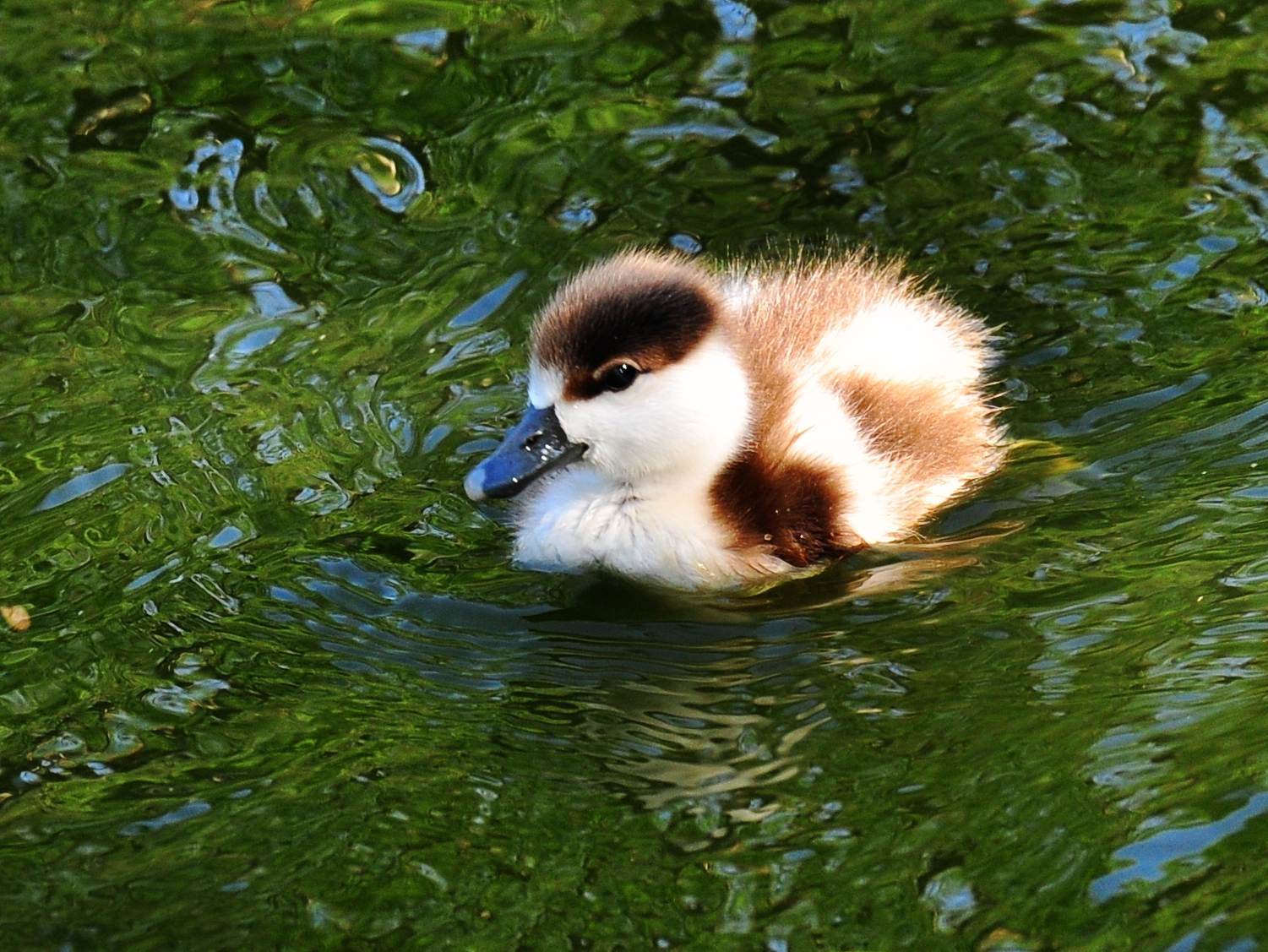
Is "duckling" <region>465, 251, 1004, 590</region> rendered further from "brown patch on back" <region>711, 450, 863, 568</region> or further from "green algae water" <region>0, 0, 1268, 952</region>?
"green algae water" <region>0, 0, 1268, 952</region>

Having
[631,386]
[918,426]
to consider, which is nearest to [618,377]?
[631,386]

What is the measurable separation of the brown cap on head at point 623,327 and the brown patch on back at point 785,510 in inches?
12.8

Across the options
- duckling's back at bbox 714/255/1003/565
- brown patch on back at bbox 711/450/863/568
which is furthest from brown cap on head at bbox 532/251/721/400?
brown patch on back at bbox 711/450/863/568

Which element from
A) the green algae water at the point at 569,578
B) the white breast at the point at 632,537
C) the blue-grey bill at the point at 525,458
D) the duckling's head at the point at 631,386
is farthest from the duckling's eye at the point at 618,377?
the green algae water at the point at 569,578

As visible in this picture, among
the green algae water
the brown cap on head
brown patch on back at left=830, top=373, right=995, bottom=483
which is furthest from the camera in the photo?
brown patch on back at left=830, top=373, right=995, bottom=483

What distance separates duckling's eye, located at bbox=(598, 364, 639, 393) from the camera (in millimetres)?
4324

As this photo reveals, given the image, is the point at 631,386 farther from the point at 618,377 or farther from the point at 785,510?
the point at 785,510

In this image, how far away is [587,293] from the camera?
14.3 feet

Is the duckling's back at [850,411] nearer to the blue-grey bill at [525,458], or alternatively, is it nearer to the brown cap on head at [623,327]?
the brown cap on head at [623,327]

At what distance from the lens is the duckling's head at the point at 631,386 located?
14.1 ft

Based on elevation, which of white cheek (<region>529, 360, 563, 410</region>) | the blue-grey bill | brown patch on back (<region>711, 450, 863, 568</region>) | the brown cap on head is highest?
the brown cap on head

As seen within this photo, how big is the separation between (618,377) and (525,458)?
28 centimetres

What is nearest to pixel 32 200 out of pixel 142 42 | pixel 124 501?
pixel 142 42

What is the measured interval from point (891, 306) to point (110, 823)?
2262 mm
